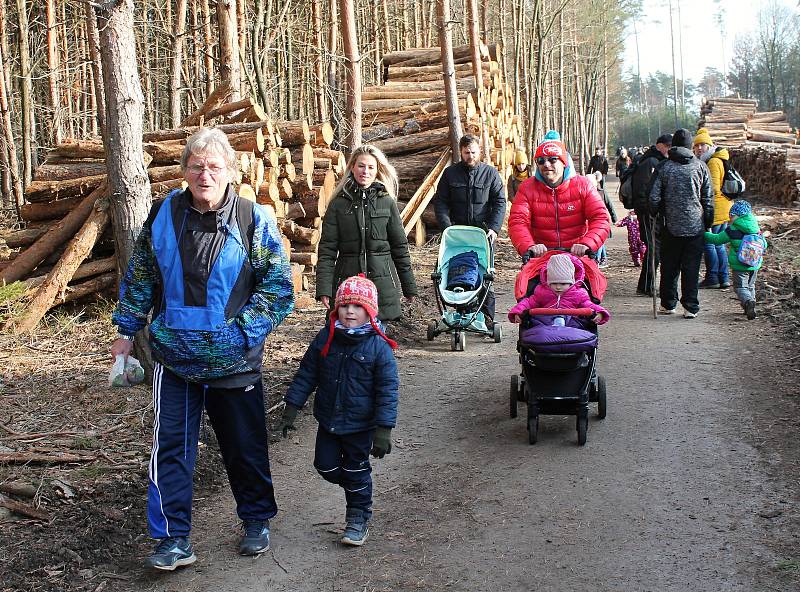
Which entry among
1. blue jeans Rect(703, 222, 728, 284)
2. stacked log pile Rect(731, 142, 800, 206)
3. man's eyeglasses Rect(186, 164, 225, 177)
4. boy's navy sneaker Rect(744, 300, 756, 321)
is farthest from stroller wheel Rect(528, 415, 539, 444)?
stacked log pile Rect(731, 142, 800, 206)

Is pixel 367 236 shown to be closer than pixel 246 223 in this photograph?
No

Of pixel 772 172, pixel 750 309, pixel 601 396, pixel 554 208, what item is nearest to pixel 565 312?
pixel 601 396

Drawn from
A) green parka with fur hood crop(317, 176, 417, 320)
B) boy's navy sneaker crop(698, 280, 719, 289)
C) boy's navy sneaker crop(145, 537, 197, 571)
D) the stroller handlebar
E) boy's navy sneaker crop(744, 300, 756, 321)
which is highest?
green parka with fur hood crop(317, 176, 417, 320)

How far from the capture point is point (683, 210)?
9.97m

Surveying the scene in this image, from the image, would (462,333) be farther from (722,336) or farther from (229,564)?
(229,564)

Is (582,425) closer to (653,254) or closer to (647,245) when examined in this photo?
(653,254)

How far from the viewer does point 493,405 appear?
7121 mm

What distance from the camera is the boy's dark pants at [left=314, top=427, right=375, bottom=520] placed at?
4582 millimetres

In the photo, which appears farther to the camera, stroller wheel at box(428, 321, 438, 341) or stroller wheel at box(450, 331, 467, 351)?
stroller wheel at box(428, 321, 438, 341)

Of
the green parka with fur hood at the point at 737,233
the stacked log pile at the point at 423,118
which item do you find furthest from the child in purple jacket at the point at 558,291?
the stacked log pile at the point at 423,118

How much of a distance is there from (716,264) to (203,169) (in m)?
9.57

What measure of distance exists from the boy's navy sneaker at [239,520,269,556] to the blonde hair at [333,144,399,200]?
3.26 m

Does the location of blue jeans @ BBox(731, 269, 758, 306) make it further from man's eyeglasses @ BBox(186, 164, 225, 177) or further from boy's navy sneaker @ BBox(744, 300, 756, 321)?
man's eyeglasses @ BBox(186, 164, 225, 177)

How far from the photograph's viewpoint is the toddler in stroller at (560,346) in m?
5.94
